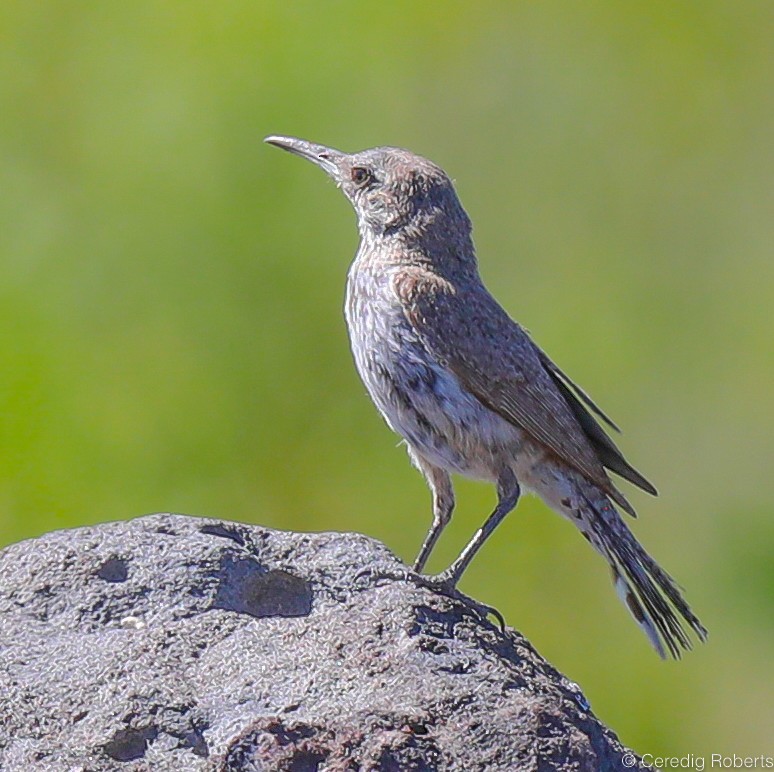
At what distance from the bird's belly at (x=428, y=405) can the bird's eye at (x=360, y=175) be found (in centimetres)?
84

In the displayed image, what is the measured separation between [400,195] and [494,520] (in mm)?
1484

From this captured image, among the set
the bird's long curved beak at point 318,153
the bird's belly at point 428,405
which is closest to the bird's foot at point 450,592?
the bird's belly at point 428,405

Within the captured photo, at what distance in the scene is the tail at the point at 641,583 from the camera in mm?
6297

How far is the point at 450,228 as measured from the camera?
6.94m

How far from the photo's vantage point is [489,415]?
6.43 metres

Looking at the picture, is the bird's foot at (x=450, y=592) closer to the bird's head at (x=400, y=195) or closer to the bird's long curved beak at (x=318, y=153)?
the bird's head at (x=400, y=195)

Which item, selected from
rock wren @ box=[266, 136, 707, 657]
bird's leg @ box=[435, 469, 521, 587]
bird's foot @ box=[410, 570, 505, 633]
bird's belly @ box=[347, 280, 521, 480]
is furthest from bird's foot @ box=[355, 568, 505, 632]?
bird's belly @ box=[347, 280, 521, 480]

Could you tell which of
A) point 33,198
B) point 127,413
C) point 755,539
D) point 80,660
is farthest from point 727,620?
point 80,660

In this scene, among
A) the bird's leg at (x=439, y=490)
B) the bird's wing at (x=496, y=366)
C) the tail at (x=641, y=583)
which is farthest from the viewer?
the bird's leg at (x=439, y=490)

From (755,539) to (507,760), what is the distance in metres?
6.48

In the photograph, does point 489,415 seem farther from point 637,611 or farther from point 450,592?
point 450,592

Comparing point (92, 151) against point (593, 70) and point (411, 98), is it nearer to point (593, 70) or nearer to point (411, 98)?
point (411, 98)

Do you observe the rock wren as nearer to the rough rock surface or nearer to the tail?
the tail

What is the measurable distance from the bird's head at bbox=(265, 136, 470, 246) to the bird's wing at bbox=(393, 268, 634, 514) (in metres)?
0.35
